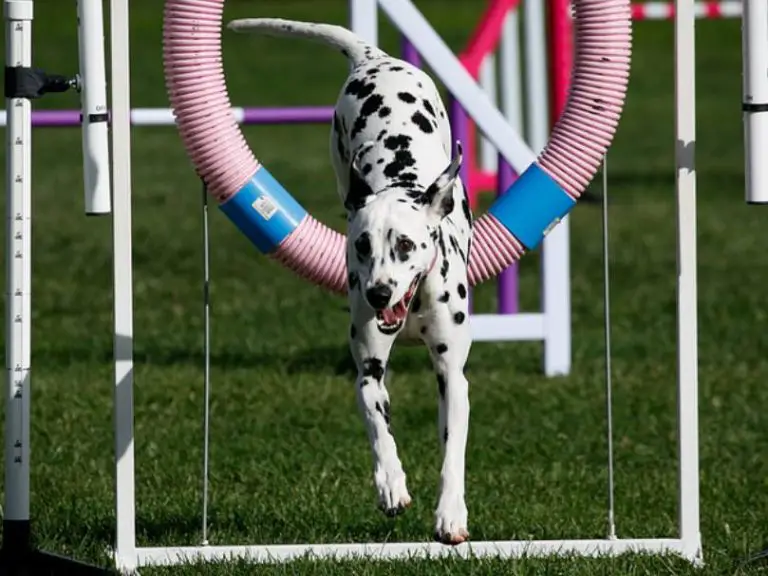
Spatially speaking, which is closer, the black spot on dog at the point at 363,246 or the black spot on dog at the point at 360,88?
the black spot on dog at the point at 363,246

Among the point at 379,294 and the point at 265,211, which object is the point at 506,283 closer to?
the point at 265,211

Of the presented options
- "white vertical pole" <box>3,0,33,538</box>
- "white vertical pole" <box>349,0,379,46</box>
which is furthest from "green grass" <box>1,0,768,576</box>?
"white vertical pole" <box>349,0,379,46</box>

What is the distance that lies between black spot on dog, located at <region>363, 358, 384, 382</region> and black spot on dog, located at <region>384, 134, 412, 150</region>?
569 mm

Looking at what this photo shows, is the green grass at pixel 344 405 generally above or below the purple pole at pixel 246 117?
below

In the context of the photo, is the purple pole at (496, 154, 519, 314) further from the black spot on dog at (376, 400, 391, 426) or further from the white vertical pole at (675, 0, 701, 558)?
the black spot on dog at (376, 400, 391, 426)

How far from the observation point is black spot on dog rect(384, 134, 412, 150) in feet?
16.7

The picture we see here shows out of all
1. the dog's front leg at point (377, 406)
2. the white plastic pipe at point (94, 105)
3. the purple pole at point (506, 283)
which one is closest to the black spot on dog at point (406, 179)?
the dog's front leg at point (377, 406)

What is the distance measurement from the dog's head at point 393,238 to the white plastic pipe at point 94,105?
3.02ft

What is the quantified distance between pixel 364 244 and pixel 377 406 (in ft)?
1.65

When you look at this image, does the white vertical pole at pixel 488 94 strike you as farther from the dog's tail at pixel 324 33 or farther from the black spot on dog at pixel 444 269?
the black spot on dog at pixel 444 269

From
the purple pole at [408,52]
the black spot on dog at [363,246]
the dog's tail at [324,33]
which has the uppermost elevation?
the purple pole at [408,52]

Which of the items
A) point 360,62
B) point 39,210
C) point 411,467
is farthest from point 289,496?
point 39,210

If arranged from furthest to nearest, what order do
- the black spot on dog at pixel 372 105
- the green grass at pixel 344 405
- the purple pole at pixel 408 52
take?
the purple pole at pixel 408 52 < the green grass at pixel 344 405 < the black spot on dog at pixel 372 105

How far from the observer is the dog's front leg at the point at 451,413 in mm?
5004
